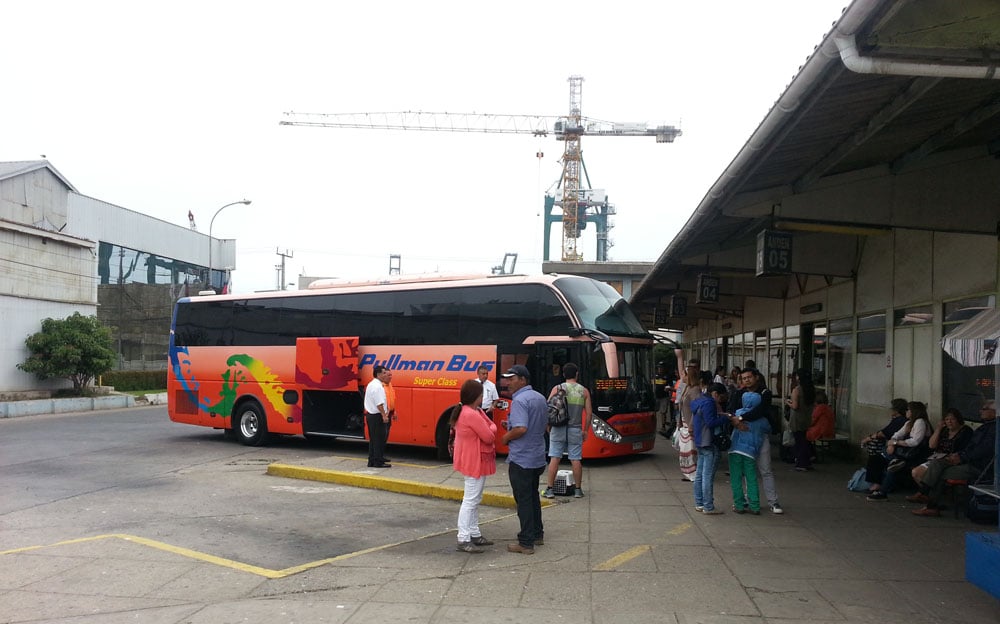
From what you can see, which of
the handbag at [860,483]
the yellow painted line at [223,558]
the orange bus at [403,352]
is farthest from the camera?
the orange bus at [403,352]

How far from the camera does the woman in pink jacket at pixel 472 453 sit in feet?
24.0

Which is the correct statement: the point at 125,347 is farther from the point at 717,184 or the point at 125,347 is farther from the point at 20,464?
the point at 717,184

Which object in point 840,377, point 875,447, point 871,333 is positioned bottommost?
point 875,447

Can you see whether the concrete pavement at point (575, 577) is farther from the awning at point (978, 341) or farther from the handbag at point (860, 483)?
the awning at point (978, 341)

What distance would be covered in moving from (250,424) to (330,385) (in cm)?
304

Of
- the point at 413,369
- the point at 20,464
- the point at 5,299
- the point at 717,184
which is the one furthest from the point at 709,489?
the point at 5,299

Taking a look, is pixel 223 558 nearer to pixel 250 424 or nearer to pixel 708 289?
pixel 250 424

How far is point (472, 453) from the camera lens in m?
7.35

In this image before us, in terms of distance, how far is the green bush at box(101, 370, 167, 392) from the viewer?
36188mm

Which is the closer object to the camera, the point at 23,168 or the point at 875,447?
the point at 875,447

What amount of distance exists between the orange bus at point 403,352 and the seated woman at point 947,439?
496 cm

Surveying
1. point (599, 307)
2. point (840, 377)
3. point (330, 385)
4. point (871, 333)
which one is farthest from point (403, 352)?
point (840, 377)

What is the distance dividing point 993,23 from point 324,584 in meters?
6.50

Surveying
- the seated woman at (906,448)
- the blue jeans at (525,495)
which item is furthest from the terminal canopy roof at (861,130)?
the blue jeans at (525,495)
